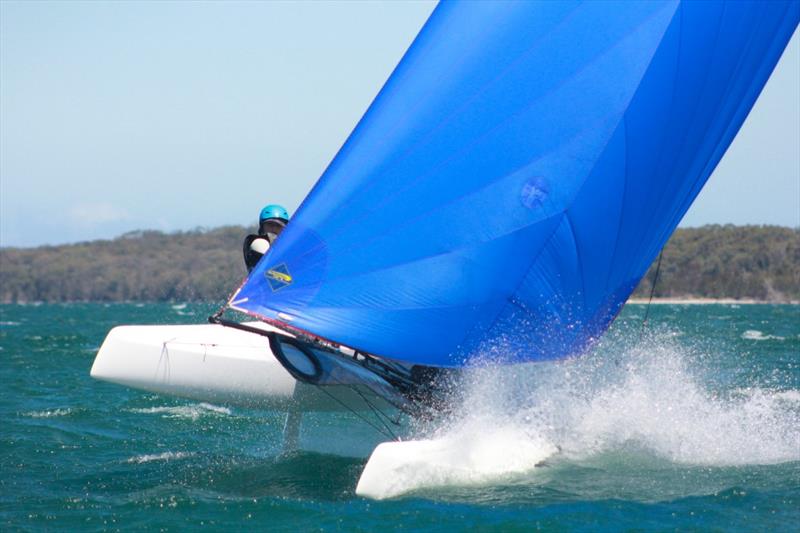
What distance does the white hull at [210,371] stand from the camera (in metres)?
9.70

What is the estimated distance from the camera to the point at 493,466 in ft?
28.1

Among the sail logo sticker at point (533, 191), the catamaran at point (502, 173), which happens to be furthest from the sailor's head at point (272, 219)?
the sail logo sticker at point (533, 191)

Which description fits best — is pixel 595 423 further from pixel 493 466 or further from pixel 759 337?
pixel 759 337

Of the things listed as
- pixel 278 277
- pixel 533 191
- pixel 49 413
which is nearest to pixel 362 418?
pixel 278 277

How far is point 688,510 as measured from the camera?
7.70 meters

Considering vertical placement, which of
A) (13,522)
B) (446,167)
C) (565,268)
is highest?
(446,167)

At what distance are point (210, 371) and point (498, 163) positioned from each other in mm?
3009

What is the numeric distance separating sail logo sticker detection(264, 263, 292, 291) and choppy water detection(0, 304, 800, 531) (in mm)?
1457

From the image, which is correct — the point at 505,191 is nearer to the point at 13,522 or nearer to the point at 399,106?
the point at 399,106

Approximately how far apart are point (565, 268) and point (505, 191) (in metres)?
0.73

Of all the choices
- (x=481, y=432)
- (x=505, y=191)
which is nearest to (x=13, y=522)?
(x=481, y=432)

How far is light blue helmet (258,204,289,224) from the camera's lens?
34.8 ft

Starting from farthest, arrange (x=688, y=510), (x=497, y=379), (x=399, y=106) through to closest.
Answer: (x=497, y=379), (x=399, y=106), (x=688, y=510)

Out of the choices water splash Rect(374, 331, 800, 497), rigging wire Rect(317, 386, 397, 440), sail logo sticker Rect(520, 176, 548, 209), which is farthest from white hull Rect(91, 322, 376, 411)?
sail logo sticker Rect(520, 176, 548, 209)
